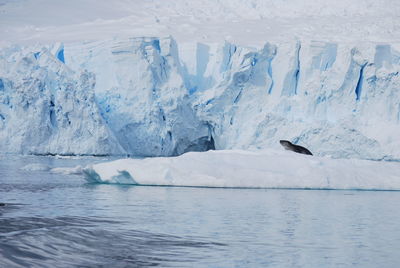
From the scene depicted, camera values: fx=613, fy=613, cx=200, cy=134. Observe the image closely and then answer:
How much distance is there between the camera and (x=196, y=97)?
29906mm

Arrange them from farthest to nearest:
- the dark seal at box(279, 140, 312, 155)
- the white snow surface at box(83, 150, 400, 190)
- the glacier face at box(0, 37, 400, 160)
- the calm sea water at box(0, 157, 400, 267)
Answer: the glacier face at box(0, 37, 400, 160), the dark seal at box(279, 140, 312, 155), the white snow surface at box(83, 150, 400, 190), the calm sea water at box(0, 157, 400, 267)

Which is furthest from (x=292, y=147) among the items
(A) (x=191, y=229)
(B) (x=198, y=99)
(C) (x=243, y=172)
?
(B) (x=198, y=99)

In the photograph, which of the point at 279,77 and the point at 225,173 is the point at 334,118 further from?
the point at 225,173

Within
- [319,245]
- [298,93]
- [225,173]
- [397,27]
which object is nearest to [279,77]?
[298,93]

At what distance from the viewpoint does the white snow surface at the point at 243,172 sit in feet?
34.4

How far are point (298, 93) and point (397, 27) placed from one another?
15.5 meters

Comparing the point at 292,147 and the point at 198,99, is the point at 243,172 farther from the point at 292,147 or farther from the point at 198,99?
the point at 198,99

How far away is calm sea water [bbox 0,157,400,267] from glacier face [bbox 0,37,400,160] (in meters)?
15.3

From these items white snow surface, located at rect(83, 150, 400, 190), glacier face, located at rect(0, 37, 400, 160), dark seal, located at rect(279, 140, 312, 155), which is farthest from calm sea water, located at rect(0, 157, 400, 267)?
glacier face, located at rect(0, 37, 400, 160)

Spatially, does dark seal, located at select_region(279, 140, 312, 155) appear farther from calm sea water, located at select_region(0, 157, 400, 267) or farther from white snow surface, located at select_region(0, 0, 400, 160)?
white snow surface, located at select_region(0, 0, 400, 160)

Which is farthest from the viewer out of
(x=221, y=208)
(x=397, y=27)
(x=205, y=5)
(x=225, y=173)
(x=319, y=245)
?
(x=205, y=5)

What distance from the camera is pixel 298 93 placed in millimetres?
29250

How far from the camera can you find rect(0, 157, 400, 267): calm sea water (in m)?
4.20

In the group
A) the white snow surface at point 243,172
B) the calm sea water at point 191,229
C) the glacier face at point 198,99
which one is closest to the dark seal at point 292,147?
the white snow surface at point 243,172
